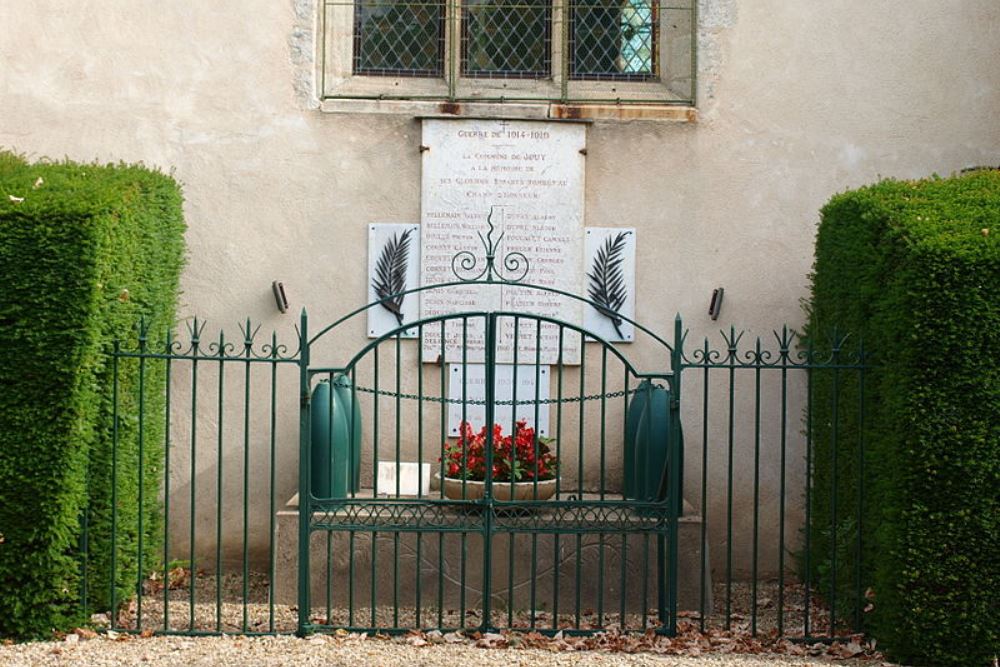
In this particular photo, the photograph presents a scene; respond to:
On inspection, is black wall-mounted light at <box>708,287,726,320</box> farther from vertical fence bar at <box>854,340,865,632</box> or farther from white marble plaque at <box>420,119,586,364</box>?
vertical fence bar at <box>854,340,865,632</box>

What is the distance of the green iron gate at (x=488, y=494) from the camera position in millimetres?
6273

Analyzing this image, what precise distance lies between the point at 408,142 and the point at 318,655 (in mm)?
3415

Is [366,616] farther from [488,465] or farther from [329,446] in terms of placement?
[488,465]

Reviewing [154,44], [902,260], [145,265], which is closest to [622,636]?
[902,260]

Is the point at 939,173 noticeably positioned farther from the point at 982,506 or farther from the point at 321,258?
the point at 321,258

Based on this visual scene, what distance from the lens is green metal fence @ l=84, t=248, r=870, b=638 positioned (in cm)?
628

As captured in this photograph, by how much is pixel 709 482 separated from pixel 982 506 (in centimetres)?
245

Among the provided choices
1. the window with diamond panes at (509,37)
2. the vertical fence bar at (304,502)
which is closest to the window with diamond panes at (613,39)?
the window with diamond panes at (509,37)

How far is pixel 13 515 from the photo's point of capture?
19.6 feet

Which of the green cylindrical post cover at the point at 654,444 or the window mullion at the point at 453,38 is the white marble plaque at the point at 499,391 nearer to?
the green cylindrical post cover at the point at 654,444

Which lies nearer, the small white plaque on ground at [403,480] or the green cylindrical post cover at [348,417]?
the green cylindrical post cover at [348,417]

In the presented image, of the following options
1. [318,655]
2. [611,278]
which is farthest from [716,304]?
[318,655]

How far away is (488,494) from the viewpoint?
20.7 feet

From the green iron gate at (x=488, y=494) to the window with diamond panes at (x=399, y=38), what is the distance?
4.32ft
